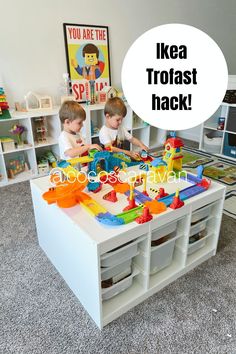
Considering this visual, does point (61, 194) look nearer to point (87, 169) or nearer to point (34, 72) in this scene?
point (87, 169)

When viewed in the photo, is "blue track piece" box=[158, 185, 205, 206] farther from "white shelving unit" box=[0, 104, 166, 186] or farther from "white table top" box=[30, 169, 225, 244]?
"white shelving unit" box=[0, 104, 166, 186]

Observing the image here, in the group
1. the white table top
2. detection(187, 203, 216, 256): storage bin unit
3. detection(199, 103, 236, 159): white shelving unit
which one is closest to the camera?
the white table top

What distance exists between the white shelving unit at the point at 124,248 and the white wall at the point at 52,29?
149 cm

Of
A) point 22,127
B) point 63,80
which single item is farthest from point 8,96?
point 63,80

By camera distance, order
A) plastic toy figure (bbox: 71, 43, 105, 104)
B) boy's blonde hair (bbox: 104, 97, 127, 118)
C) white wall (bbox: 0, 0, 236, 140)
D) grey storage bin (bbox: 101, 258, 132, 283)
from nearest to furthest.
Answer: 1. grey storage bin (bbox: 101, 258, 132, 283)
2. boy's blonde hair (bbox: 104, 97, 127, 118)
3. white wall (bbox: 0, 0, 236, 140)
4. plastic toy figure (bbox: 71, 43, 105, 104)

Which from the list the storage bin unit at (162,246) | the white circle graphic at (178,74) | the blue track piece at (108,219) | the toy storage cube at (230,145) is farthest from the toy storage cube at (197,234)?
the toy storage cube at (230,145)

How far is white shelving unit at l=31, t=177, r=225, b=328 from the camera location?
96 centimetres

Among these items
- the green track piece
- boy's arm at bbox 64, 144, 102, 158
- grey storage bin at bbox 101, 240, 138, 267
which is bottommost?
grey storage bin at bbox 101, 240, 138, 267

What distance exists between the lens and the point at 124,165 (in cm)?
144

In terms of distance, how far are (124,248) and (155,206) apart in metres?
0.20

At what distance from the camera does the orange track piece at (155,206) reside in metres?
1.05

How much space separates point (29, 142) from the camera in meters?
2.39

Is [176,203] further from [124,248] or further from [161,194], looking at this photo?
[124,248]

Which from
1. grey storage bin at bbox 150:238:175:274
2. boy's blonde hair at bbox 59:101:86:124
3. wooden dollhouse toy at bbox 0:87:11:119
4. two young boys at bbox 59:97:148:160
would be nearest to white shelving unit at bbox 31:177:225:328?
grey storage bin at bbox 150:238:175:274
